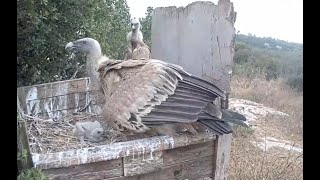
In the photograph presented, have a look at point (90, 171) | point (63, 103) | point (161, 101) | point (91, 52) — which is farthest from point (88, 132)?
point (91, 52)

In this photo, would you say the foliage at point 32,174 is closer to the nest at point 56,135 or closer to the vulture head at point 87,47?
the nest at point 56,135

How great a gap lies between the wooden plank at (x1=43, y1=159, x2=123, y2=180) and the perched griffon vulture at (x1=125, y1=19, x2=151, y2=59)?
1.88m

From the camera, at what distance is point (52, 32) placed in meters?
3.75

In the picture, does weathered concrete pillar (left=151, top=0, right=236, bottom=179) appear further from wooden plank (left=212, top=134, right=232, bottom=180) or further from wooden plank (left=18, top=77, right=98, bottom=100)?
wooden plank (left=18, top=77, right=98, bottom=100)

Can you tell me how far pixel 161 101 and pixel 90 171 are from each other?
0.64m

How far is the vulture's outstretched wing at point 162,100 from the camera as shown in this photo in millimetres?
2209

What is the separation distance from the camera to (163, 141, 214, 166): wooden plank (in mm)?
2057

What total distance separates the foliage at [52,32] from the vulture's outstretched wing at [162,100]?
1.21 m

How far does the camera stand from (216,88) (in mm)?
2287

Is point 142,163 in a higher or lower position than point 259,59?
lower

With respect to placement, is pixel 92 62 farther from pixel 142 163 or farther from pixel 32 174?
pixel 32 174
